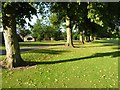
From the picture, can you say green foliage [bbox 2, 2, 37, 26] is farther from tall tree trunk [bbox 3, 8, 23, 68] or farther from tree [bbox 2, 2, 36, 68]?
tall tree trunk [bbox 3, 8, 23, 68]

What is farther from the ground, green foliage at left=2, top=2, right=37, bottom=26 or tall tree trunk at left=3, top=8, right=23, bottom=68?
green foliage at left=2, top=2, right=37, bottom=26

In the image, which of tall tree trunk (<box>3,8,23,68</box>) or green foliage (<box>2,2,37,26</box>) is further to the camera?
tall tree trunk (<box>3,8,23,68</box>)

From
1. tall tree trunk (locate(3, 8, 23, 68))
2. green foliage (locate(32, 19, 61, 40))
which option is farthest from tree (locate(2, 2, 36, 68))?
green foliage (locate(32, 19, 61, 40))

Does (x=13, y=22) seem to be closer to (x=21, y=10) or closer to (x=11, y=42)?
(x=21, y=10)

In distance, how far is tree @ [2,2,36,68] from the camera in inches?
693

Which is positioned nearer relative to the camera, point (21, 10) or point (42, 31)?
point (21, 10)

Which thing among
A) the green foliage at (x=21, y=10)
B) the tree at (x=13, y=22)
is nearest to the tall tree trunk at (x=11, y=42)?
the tree at (x=13, y=22)

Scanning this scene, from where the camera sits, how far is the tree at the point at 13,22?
17609 millimetres

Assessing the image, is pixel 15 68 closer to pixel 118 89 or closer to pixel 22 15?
pixel 22 15

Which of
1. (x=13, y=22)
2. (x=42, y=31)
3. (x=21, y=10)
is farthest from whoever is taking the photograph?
(x=42, y=31)

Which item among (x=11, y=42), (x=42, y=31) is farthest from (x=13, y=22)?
(x=42, y=31)

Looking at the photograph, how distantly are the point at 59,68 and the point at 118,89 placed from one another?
654 centimetres

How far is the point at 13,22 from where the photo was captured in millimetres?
18547

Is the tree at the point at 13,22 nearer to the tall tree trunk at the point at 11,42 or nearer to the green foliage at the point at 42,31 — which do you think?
the tall tree trunk at the point at 11,42
